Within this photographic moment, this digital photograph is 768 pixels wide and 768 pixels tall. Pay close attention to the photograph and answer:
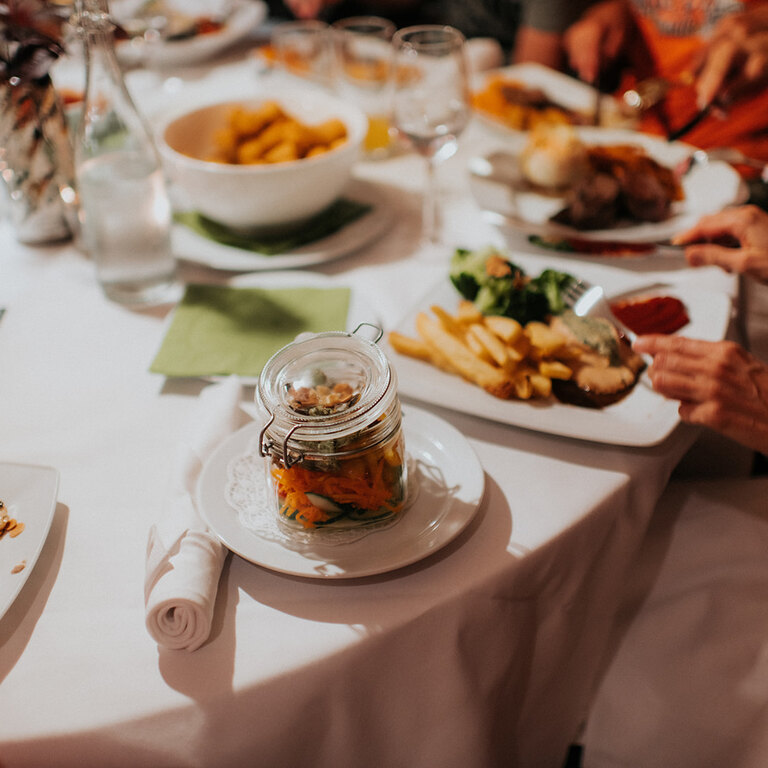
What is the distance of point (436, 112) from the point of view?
1.39m

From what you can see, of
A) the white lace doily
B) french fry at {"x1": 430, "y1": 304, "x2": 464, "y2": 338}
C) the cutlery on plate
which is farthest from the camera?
the cutlery on plate

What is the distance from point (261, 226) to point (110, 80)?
359mm

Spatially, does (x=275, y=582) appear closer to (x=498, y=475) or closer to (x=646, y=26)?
(x=498, y=475)

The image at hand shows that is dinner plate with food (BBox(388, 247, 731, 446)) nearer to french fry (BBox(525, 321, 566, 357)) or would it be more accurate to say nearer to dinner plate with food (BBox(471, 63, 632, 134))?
french fry (BBox(525, 321, 566, 357))

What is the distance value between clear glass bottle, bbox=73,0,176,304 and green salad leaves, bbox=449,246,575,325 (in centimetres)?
53

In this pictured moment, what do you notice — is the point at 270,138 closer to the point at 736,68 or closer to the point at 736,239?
the point at 736,239

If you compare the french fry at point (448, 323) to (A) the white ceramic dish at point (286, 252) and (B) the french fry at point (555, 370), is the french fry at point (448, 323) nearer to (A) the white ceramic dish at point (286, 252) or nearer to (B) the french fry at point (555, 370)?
(B) the french fry at point (555, 370)

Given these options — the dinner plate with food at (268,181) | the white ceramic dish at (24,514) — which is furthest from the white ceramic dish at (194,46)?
the white ceramic dish at (24,514)

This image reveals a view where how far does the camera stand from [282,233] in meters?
1.49

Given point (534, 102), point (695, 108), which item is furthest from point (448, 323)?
point (695, 108)

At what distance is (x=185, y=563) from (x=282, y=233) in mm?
872

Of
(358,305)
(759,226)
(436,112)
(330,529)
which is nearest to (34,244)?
(358,305)

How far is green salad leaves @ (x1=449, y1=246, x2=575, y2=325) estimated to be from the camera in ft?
3.67

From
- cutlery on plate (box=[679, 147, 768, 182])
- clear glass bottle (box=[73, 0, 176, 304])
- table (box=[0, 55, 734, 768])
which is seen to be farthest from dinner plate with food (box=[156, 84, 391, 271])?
cutlery on plate (box=[679, 147, 768, 182])
